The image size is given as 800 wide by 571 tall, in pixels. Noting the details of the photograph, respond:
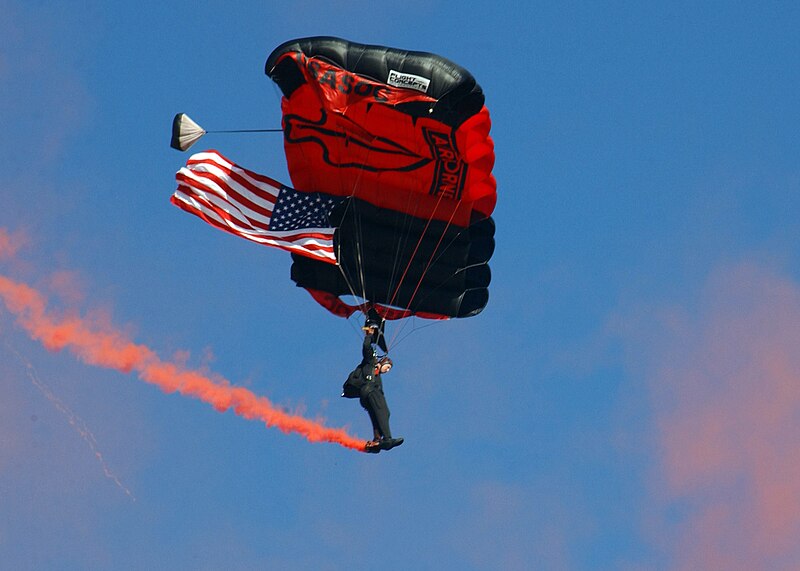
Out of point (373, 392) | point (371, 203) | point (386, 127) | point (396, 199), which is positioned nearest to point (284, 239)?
point (371, 203)

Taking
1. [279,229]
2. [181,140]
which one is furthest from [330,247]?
[181,140]

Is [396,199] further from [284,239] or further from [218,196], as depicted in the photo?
[218,196]

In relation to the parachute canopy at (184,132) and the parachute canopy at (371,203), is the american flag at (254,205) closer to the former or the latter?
the parachute canopy at (371,203)

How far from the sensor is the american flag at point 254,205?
34281 mm

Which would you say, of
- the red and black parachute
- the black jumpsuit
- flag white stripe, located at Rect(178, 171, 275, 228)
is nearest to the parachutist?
the black jumpsuit

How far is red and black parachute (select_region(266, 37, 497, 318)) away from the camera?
34250 millimetres

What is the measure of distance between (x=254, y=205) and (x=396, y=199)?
248 cm

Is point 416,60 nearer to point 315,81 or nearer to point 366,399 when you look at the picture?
point 315,81

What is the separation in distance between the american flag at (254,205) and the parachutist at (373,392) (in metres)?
2.14

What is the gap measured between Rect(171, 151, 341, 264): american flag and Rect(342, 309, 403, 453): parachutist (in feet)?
7.03

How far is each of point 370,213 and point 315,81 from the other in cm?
318

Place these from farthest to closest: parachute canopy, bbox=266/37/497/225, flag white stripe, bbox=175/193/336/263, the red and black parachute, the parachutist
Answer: the red and black parachute → flag white stripe, bbox=175/193/336/263 → parachute canopy, bbox=266/37/497/225 → the parachutist

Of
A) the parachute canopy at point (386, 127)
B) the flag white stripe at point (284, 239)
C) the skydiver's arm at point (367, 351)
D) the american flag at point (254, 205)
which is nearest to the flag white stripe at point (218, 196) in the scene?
the american flag at point (254, 205)

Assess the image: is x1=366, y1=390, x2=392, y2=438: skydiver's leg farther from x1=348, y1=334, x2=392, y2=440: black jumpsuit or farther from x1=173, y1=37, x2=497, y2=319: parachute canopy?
x1=173, y1=37, x2=497, y2=319: parachute canopy
